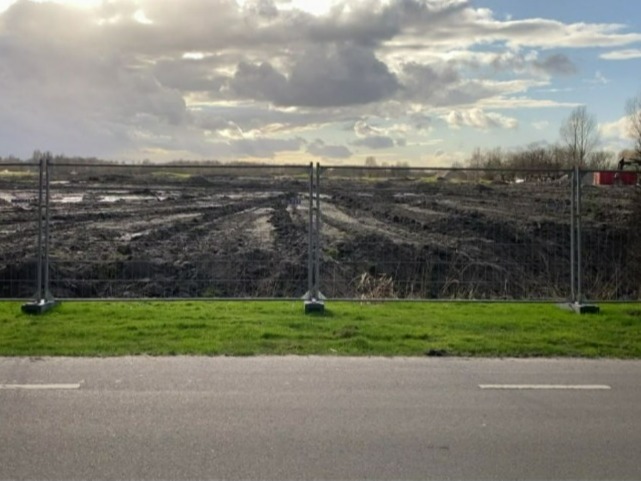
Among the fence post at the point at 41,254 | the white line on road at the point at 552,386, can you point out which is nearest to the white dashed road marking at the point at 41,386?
the white line on road at the point at 552,386

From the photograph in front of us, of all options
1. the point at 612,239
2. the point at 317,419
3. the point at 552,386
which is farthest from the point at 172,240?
the point at 317,419

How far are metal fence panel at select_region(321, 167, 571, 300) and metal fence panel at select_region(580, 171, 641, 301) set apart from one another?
49cm

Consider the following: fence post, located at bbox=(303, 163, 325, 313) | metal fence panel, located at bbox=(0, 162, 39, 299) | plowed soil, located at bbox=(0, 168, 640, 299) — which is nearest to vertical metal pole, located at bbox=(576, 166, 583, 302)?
plowed soil, located at bbox=(0, 168, 640, 299)

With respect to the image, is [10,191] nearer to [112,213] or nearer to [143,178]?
[143,178]

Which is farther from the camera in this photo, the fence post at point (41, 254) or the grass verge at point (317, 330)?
the fence post at point (41, 254)

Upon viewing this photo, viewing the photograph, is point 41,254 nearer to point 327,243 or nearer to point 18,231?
point 18,231

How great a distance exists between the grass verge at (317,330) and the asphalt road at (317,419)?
0.55 m

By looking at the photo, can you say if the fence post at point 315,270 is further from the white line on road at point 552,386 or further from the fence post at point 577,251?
the white line on road at point 552,386

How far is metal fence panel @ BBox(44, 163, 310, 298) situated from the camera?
48.1ft

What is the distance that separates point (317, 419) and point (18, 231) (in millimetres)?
13210

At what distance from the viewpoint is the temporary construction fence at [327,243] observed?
45.2ft

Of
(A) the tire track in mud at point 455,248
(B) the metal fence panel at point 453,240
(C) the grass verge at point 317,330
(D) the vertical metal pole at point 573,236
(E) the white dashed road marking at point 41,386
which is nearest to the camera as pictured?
(E) the white dashed road marking at point 41,386

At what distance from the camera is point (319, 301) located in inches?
491

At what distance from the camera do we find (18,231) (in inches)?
701
